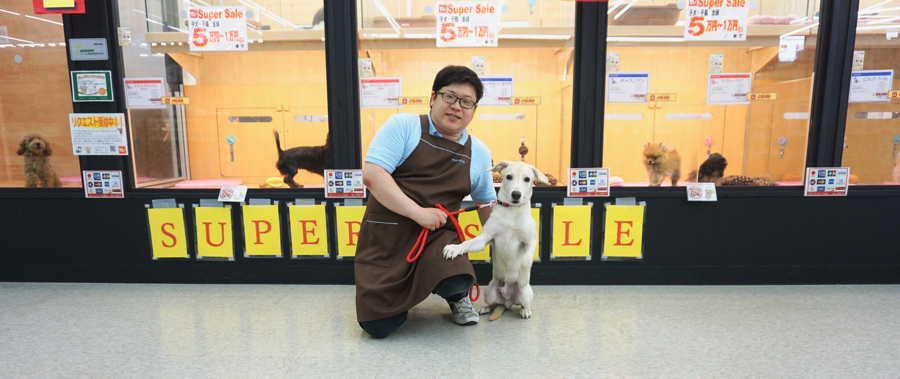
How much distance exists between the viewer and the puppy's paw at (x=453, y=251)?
6.37 ft

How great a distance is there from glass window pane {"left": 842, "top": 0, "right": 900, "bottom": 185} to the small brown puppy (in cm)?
541

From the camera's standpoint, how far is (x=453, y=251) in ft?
6.37

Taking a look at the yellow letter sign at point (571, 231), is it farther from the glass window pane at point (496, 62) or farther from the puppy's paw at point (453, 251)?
the puppy's paw at point (453, 251)

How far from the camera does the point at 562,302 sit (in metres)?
2.48

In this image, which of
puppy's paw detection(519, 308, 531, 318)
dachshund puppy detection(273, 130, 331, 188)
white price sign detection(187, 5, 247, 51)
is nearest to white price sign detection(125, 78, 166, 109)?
white price sign detection(187, 5, 247, 51)

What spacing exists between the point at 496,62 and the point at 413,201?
144 cm

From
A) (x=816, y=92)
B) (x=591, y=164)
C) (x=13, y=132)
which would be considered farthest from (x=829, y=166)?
(x=13, y=132)

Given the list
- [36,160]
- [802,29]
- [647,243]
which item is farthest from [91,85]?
[802,29]

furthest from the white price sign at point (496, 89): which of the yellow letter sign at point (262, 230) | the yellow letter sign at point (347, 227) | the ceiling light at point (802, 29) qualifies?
the ceiling light at point (802, 29)

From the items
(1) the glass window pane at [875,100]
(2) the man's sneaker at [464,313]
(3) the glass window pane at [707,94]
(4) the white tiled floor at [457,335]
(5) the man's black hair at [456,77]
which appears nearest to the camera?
(4) the white tiled floor at [457,335]

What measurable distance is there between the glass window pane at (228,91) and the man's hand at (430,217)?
3.87 ft

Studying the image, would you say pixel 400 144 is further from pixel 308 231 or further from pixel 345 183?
pixel 308 231

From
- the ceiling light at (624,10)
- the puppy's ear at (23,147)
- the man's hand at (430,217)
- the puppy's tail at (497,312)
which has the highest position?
the ceiling light at (624,10)

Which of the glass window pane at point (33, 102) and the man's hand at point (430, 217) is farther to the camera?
the glass window pane at point (33, 102)
